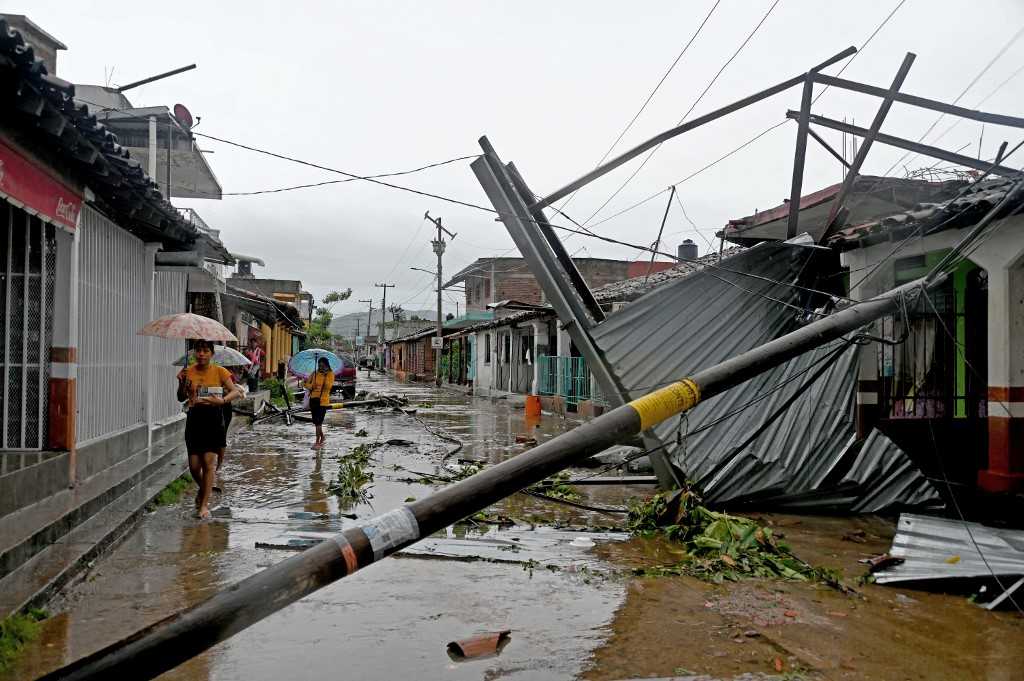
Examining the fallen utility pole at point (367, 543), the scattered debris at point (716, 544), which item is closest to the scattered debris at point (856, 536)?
the scattered debris at point (716, 544)

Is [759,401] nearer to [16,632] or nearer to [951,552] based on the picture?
[951,552]

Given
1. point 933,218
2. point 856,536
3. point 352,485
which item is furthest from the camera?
point 352,485

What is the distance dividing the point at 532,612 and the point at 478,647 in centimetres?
74

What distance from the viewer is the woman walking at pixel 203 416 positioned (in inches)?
276

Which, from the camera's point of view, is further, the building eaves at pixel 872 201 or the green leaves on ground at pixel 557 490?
the building eaves at pixel 872 201

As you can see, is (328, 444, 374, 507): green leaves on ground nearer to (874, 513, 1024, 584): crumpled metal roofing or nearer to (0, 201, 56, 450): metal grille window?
(0, 201, 56, 450): metal grille window

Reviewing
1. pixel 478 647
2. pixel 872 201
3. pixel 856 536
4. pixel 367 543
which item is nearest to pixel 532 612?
pixel 478 647

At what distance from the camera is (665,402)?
3.52 meters

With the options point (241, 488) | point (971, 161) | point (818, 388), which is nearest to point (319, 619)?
point (241, 488)

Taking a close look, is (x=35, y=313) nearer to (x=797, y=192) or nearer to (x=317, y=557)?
(x=317, y=557)

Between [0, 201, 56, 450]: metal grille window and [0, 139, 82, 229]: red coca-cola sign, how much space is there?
0.60 metres

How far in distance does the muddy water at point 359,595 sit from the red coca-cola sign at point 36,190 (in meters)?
2.75

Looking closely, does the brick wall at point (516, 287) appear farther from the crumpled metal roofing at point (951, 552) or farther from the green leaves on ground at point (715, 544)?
the crumpled metal roofing at point (951, 552)

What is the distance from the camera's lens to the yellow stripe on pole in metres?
3.42
